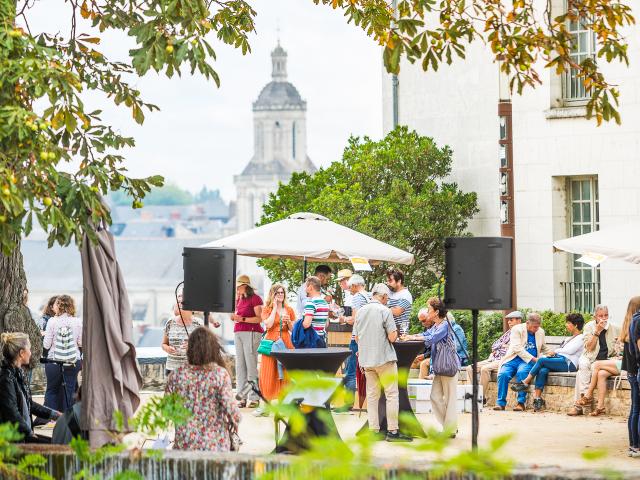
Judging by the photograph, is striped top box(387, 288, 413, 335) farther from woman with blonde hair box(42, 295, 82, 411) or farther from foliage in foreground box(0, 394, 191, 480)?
foliage in foreground box(0, 394, 191, 480)

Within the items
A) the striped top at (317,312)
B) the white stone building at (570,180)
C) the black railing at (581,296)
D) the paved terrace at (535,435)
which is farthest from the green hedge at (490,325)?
the striped top at (317,312)

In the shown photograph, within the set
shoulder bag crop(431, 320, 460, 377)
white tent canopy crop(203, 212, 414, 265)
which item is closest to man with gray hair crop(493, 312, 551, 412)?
white tent canopy crop(203, 212, 414, 265)

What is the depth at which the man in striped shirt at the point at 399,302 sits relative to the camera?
14.9 m

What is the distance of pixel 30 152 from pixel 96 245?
2.76 ft

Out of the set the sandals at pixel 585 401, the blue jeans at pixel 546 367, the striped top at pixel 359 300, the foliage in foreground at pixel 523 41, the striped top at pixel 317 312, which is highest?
the foliage in foreground at pixel 523 41

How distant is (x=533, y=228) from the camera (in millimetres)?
23844

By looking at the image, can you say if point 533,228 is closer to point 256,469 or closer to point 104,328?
point 104,328

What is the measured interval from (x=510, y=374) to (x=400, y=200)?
1078cm

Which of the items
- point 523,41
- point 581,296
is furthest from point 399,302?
point 581,296

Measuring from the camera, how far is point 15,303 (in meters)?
14.0

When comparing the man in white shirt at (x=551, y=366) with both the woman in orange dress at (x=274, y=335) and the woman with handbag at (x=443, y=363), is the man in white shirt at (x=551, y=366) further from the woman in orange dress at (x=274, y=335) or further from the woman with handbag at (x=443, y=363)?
the woman with handbag at (x=443, y=363)

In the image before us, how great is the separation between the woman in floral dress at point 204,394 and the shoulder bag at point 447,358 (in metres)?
3.93

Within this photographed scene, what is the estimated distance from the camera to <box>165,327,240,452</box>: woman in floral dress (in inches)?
372

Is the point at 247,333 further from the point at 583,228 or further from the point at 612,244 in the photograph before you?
the point at 583,228
